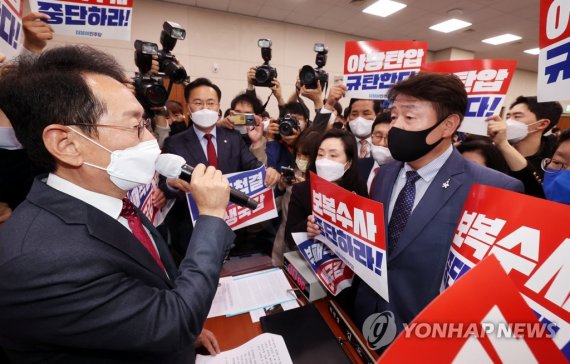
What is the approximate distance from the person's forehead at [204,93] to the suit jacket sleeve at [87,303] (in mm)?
1765

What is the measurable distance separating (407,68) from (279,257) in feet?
5.87

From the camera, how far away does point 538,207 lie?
75 centimetres

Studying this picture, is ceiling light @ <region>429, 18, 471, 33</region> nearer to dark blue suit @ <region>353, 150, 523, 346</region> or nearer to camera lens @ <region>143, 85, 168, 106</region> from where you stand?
dark blue suit @ <region>353, 150, 523, 346</region>

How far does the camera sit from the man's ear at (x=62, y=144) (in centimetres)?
71

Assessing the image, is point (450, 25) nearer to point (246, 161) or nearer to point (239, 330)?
point (246, 161)

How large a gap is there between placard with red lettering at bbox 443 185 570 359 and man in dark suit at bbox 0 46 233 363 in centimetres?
81

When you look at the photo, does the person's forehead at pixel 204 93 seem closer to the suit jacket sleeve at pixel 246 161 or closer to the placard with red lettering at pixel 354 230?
the suit jacket sleeve at pixel 246 161

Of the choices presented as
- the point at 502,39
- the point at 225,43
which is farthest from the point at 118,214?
the point at 502,39

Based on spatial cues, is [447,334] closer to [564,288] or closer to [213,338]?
[564,288]

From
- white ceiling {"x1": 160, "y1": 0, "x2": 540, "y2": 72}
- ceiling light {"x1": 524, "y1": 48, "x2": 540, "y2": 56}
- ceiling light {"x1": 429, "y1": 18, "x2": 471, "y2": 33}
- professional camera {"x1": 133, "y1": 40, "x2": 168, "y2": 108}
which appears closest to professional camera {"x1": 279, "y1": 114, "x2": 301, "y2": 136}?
professional camera {"x1": 133, "y1": 40, "x2": 168, "y2": 108}

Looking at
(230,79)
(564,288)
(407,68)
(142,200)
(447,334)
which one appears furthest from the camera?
(230,79)

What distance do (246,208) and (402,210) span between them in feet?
2.97

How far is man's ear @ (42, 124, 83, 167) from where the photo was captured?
2.34ft

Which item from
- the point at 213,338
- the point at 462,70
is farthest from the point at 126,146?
the point at 462,70
